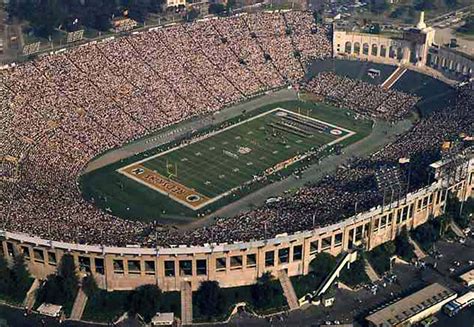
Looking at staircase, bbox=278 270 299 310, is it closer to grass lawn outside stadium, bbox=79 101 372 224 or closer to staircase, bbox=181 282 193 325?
staircase, bbox=181 282 193 325

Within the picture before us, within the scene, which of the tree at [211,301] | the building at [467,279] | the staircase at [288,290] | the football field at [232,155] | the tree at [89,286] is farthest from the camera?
the football field at [232,155]

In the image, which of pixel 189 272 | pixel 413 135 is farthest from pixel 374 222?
pixel 413 135

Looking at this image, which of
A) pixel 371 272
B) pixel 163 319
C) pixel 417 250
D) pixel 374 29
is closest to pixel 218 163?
pixel 371 272

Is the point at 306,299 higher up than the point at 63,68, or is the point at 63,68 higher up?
the point at 63,68

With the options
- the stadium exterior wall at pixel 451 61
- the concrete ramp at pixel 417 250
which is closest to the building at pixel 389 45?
the stadium exterior wall at pixel 451 61

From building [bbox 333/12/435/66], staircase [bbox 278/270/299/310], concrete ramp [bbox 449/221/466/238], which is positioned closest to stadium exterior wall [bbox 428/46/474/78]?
building [bbox 333/12/435/66]

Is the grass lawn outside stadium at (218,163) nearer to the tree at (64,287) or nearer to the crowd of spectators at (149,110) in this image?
the crowd of spectators at (149,110)

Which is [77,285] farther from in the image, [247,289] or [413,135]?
[413,135]
